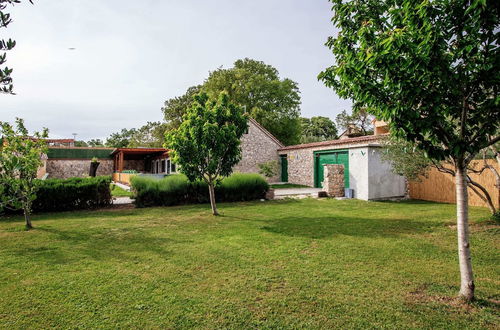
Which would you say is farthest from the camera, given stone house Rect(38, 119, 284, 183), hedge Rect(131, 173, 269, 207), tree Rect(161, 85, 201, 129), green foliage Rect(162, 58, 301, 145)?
tree Rect(161, 85, 201, 129)

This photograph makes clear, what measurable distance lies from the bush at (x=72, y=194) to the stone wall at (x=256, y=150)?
37.7ft

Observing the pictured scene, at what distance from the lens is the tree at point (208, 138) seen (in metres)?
9.60

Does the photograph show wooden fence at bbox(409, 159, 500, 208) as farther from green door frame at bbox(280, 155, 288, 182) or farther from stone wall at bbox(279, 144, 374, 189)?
green door frame at bbox(280, 155, 288, 182)

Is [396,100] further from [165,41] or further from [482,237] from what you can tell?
[165,41]

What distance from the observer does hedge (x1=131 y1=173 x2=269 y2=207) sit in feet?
41.9

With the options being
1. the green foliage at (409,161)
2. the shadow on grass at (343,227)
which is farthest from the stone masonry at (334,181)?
the shadow on grass at (343,227)

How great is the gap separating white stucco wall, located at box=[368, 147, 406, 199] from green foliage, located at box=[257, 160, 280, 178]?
9.54m

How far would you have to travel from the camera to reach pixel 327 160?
19125mm

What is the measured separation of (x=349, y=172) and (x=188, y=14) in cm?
1139

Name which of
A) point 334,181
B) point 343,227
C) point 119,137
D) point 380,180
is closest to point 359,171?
point 380,180

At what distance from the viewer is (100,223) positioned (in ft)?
29.8

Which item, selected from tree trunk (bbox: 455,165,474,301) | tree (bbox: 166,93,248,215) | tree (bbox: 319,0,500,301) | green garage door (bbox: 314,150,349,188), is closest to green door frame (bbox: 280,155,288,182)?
green garage door (bbox: 314,150,349,188)

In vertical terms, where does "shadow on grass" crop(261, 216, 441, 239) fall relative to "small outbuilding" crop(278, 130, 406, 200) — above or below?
below

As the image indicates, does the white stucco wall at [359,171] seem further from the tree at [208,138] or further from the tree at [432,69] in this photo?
the tree at [432,69]
